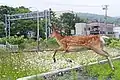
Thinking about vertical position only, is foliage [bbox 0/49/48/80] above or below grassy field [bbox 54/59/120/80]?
above

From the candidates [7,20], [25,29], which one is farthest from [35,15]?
[25,29]

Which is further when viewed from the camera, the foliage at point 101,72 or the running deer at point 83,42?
the running deer at point 83,42

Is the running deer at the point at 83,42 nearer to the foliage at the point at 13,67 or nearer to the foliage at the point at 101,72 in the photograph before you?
the foliage at the point at 101,72

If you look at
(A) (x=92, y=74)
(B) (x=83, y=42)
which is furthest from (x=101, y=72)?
(B) (x=83, y=42)

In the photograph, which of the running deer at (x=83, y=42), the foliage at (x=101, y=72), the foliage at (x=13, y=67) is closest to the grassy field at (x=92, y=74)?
the foliage at (x=101, y=72)

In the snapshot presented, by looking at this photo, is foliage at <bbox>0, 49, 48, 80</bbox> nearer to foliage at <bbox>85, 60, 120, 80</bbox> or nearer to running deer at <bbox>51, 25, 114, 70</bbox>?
foliage at <bbox>85, 60, 120, 80</bbox>

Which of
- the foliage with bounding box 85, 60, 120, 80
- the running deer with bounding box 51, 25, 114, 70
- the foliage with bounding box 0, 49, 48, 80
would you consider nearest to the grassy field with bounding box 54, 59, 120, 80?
the foliage with bounding box 85, 60, 120, 80

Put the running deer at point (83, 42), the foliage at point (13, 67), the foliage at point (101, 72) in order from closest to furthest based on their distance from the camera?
the foliage at point (13, 67) < the foliage at point (101, 72) < the running deer at point (83, 42)

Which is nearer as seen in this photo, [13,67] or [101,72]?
[13,67]

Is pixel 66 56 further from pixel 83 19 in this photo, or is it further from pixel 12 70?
pixel 83 19

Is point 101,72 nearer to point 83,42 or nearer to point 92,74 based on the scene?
point 92,74

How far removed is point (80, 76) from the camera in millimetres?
5871

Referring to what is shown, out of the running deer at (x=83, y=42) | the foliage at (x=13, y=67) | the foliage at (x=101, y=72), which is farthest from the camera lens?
the running deer at (x=83, y=42)

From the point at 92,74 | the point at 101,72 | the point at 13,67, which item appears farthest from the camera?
the point at 92,74
